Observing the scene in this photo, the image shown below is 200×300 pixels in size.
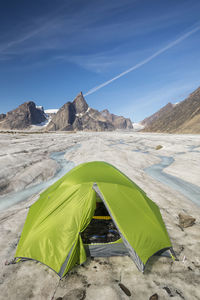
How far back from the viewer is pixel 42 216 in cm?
654

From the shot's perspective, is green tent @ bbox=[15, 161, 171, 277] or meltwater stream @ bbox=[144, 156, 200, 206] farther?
meltwater stream @ bbox=[144, 156, 200, 206]

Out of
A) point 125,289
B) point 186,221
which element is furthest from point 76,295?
point 186,221

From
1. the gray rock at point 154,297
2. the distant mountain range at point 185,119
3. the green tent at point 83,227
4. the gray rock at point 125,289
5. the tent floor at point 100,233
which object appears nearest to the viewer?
the gray rock at point 154,297

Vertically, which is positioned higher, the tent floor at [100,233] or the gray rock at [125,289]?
the tent floor at [100,233]

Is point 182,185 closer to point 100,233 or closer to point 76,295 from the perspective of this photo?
point 100,233

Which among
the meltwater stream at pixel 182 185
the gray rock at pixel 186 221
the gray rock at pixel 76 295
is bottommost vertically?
the meltwater stream at pixel 182 185

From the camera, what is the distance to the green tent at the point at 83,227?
5.52 meters

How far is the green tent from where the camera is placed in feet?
18.1

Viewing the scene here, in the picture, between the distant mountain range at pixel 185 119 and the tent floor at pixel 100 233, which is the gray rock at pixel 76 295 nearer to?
the tent floor at pixel 100 233

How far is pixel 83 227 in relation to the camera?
5863mm

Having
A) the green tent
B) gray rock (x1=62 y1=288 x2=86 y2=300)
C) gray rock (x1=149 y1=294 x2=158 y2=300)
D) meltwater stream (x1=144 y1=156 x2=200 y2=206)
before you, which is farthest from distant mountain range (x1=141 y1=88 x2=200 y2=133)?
gray rock (x1=62 y1=288 x2=86 y2=300)

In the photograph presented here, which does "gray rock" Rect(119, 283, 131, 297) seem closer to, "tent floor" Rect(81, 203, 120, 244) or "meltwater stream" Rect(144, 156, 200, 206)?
"tent floor" Rect(81, 203, 120, 244)

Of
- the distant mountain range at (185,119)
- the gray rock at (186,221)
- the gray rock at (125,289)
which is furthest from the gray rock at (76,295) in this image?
the distant mountain range at (185,119)

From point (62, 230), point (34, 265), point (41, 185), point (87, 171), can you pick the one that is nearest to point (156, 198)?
point (87, 171)
